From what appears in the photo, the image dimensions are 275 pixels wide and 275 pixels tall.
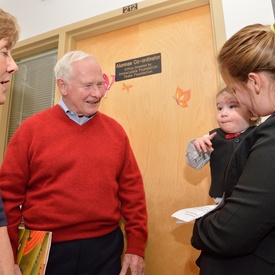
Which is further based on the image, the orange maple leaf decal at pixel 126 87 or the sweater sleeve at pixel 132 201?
the orange maple leaf decal at pixel 126 87

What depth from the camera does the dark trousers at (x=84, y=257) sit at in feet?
3.75

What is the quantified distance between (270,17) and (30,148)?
136 cm

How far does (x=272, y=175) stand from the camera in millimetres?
641

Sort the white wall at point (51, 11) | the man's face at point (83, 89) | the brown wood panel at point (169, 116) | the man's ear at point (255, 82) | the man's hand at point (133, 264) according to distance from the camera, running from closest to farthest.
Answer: the man's ear at point (255, 82)
the man's hand at point (133, 264)
the man's face at point (83, 89)
the brown wood panel at point (169, 116)
the white wall at point (51, 11)

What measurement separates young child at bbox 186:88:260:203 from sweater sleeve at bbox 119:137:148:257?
0.36m

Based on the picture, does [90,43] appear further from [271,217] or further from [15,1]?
[271,217]

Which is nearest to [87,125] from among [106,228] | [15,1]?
[106,228]

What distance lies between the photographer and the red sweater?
1.18m

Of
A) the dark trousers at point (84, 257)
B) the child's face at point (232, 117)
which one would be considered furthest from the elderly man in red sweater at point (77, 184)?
the child's face at point (232, 117)

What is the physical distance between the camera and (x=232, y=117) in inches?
47.1

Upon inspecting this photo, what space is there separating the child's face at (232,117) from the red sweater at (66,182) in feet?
1.70

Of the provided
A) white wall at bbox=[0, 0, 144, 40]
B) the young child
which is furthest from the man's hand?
white wall at bbox=[0, 0, 144, 40]

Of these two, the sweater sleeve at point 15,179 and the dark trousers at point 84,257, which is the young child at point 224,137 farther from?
the sweater sleeve at point 15,179

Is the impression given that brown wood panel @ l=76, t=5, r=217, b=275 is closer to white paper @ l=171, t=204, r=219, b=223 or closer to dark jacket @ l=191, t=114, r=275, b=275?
white paper @ l=171, t=204, r=219, b=223
